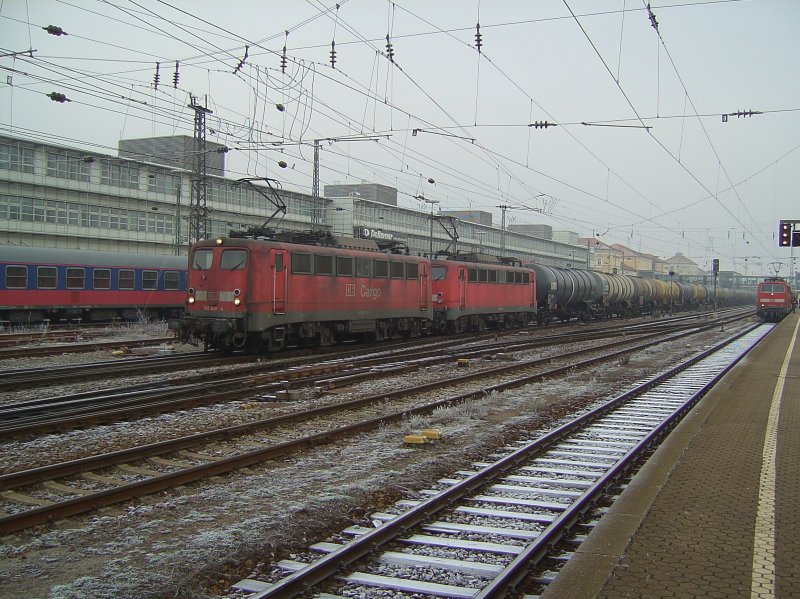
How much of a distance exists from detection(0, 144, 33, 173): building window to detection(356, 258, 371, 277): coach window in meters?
40.6

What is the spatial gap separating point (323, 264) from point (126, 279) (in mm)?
16609

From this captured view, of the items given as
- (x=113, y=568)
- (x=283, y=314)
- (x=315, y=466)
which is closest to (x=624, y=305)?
(x=283, y=314)

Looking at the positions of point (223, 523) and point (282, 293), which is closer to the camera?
point (223, 523)

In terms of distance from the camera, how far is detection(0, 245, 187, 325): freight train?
28359 mm

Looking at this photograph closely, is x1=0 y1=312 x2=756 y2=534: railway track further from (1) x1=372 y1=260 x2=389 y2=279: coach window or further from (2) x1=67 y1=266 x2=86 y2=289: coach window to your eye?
(2) x1=67 y1=266 x2=86 y2=289: coach window

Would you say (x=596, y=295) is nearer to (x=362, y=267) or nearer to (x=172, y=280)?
(x=172, y=280)

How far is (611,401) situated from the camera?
12.6 meters

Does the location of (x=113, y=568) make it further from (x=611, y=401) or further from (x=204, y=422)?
Result: (x=611, y=401)

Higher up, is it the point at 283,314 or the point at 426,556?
the point at 283,314

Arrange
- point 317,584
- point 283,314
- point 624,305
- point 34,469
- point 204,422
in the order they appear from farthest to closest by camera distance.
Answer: point 624,305
point 283,314
point 204,422
point 34,469
point 317,584

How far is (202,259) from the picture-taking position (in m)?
18.4

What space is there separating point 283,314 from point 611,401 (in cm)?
927

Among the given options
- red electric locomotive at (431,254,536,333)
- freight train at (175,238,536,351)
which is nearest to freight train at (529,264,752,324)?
red electric locomotive at (431,254,536,333)

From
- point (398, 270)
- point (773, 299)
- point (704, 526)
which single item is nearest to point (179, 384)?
point (704, 526)
